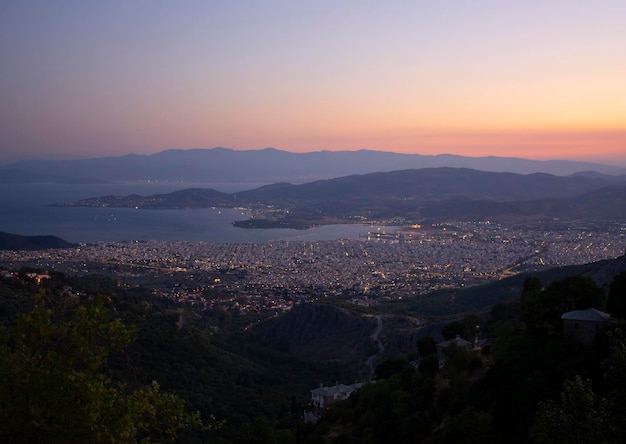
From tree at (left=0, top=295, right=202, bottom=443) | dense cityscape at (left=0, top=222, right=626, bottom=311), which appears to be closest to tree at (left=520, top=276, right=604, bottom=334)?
tree at (left=0, top=295, right=202, bottom=443)

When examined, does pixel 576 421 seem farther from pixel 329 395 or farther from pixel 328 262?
pixel 328 262

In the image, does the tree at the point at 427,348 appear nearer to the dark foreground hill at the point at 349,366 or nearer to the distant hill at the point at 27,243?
the dark foreground hill at the point at 349,366

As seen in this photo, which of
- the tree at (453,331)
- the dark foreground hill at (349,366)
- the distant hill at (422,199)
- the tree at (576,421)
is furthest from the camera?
the distant hill at (422,199)

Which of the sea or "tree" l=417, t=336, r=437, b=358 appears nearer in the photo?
"tree" l=417, t=336, r=437, b=358

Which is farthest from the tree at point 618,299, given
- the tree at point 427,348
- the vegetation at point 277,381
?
the tree at point 427,348

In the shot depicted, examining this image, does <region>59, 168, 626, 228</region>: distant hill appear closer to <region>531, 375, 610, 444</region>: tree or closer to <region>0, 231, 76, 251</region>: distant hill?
<region>0, 231, 76, 251</region>: distant hill

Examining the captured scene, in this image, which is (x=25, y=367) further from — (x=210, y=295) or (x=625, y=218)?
(x=625, y=218)

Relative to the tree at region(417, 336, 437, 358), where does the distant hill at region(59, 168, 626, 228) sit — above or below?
above
